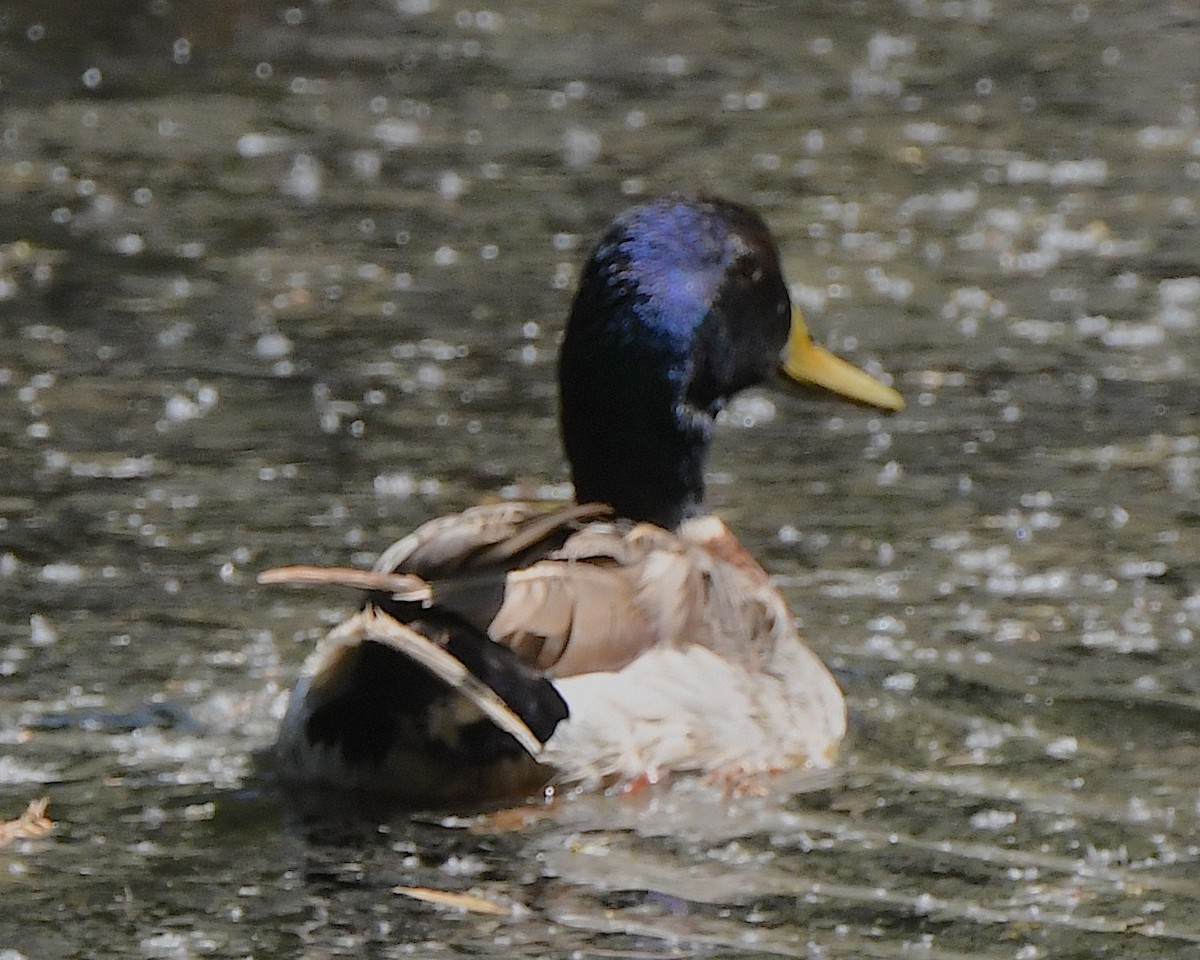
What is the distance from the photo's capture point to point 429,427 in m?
10.6

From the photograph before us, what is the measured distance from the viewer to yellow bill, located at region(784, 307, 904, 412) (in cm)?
897

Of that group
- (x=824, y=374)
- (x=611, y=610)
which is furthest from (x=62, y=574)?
(x=824, y=374)

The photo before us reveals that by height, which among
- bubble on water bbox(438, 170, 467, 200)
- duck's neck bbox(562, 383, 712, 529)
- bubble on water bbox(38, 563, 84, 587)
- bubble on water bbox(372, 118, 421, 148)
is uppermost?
bubble on water bbox(372, 118, 421, 148)

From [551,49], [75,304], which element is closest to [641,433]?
[75,304]

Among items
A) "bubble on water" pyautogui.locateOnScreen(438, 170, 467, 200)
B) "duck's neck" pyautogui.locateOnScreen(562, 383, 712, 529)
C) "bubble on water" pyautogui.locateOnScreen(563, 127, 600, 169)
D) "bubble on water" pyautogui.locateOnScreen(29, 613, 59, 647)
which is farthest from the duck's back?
"bubble on water" pyautogui.locateOnScreen(563, 127, 600, 169)

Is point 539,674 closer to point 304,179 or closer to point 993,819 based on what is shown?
point 993,819

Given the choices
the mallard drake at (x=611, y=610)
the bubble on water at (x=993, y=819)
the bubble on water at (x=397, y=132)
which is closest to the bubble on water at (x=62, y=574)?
the mallard drake at (x=611, y=610)

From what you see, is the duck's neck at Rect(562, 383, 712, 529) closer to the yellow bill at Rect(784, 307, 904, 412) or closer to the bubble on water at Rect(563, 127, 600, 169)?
the yellow bill at Rect(784, 307, 904, 412)

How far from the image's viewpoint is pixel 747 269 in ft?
27.8

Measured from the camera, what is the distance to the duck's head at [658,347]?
8.08m

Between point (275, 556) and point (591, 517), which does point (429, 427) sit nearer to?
point (275, 556)

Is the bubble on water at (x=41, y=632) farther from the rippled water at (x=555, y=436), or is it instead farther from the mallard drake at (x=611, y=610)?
the mallard drake at (x=611, y=610)

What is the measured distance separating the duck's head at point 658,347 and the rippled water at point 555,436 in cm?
86

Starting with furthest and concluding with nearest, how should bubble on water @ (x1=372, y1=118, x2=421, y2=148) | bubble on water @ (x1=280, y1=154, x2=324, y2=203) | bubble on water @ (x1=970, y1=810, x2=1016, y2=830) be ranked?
bubble on water @ (x1=372, y1=118, x2=421, y2=148) < bubble on water @ (x1=280, y1=154, x2=324, y2=203) < bubble on water @ (x1=970, y1=810, x2=1016, y2=830)
